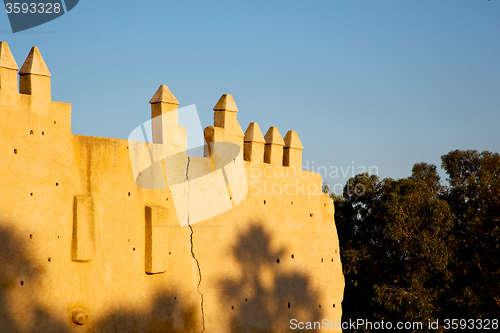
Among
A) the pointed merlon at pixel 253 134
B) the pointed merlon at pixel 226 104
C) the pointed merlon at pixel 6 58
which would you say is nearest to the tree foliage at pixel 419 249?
the pointed merlon at pixel 253 134

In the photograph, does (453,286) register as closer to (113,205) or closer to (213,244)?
(213,244)

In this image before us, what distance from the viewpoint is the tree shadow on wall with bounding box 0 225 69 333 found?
669cm

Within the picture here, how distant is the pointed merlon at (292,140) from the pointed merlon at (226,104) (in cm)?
134

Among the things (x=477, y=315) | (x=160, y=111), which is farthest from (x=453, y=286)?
(x=160, y=111)

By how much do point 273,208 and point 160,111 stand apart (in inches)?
101

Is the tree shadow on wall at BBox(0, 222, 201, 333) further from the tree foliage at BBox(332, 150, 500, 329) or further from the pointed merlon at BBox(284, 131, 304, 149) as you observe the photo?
the tree foliage at BBox(332, 150, 500, 329)

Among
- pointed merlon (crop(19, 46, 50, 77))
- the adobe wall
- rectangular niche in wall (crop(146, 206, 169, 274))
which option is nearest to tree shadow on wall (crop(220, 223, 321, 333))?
the adobe wall

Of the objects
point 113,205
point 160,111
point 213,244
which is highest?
point 160,111

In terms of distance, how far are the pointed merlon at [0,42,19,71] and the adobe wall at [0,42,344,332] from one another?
15 millimetres

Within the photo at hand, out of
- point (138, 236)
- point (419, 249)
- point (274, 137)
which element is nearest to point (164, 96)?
point (138, 236)

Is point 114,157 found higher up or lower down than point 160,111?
lower down

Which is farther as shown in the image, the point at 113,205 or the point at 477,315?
the point at 477,315

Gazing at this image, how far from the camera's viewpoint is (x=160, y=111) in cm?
835

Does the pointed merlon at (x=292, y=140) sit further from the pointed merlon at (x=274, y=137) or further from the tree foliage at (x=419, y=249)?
the tree foliage at (x=419, y=249)
